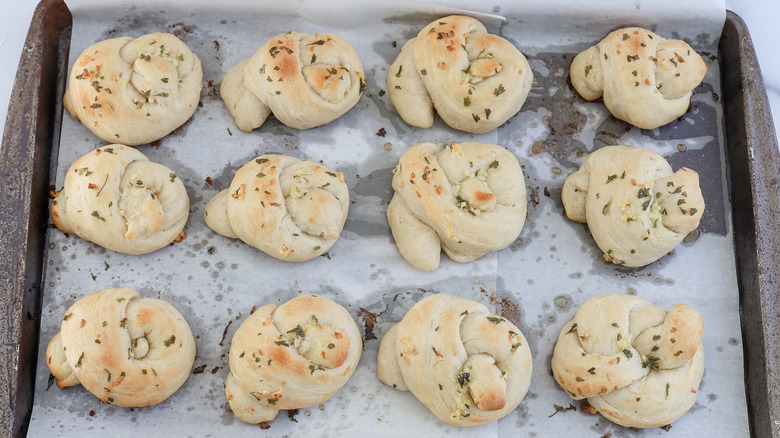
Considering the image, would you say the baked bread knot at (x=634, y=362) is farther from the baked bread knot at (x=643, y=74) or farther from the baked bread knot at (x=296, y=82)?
the baked bread knot at (x=296, y=82)

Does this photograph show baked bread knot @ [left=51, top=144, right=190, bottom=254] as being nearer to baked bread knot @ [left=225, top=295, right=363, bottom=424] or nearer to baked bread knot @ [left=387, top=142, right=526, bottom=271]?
baked bread knot @ [left=225, top=295, right=363, bottom=424]

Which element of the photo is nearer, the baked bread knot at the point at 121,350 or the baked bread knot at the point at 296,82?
the baked bread knot at the point at 121,350

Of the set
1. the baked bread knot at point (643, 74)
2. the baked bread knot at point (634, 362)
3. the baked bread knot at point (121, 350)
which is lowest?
the baked bread knot at point (634, 362)

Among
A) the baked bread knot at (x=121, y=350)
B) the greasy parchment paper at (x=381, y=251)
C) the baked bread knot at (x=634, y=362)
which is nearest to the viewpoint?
the baked bread knot at (x=121, y=350)

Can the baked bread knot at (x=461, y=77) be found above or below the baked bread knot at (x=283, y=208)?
above

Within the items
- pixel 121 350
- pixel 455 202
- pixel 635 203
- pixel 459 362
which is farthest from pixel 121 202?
pixel 635 203

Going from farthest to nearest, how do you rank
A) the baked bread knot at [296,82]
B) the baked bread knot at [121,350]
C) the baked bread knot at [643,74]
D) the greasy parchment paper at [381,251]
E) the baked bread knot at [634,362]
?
the baked bread knot at [643,74] < the baked bread knot at [296,82] < the greasy parchment paper at [381,251] < the baked bread knot at [634,362] < the baked bread knot at [121,350]

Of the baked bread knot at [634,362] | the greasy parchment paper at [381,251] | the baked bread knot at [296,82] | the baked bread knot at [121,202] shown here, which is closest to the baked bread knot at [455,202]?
the greasy parchment paper at [381,251]

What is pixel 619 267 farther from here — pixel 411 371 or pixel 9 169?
pixel 9 169
